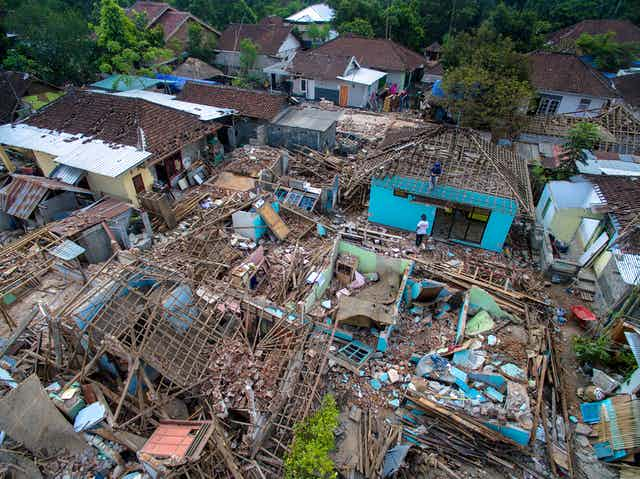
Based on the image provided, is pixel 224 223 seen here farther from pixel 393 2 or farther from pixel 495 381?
pixel 393 2

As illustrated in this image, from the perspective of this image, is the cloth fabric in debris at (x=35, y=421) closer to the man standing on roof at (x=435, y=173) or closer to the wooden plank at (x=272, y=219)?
the wooden plank at (x=272, y=219)

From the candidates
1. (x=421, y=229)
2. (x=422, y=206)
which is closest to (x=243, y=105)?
(x=422, y=206)

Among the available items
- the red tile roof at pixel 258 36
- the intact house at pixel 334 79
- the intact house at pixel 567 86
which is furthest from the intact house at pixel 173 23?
the intact house at pixel 567 86

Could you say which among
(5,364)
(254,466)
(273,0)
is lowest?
(254,466)

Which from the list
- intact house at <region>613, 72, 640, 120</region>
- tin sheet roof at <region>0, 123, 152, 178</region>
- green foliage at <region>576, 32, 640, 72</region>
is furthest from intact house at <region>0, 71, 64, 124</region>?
green foliage at <region>576, 32, 640, 72</region>

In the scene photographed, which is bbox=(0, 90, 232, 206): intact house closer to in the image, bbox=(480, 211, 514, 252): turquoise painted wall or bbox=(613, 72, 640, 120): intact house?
bbox=(480, 211, 514, 252): turquoise painted wall

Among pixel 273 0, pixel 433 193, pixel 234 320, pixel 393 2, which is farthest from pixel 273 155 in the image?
pixel 273 0

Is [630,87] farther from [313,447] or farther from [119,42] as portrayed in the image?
[119,42]
